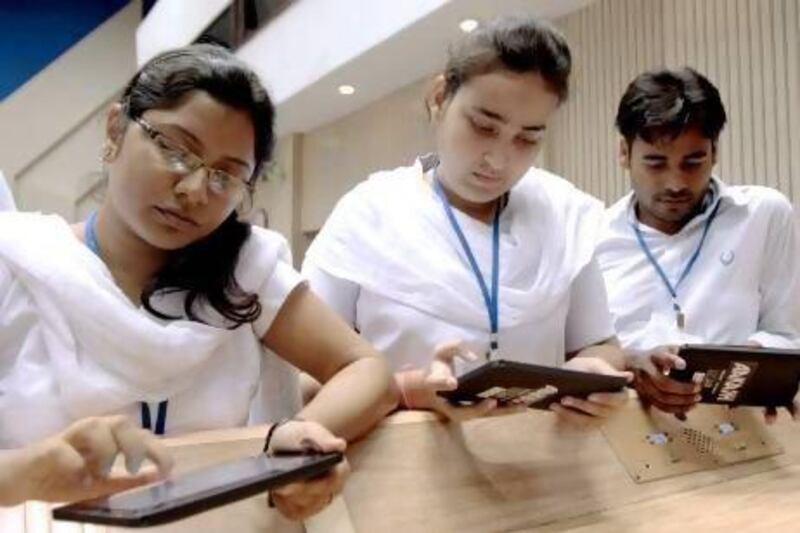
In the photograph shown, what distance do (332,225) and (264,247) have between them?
0.27 metres

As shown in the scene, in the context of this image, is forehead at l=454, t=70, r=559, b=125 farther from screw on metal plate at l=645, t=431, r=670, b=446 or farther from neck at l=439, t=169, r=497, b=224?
screw on metal plate at l=645, t=431, r=670, b=446

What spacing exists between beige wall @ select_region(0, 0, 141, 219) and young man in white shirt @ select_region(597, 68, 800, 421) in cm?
819

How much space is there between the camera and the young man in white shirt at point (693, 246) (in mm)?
1923

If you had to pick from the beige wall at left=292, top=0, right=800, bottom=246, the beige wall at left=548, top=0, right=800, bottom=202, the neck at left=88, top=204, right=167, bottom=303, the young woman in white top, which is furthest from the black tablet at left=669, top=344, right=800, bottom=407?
the beige wall at left=548, top=0, right=800, bottom=202

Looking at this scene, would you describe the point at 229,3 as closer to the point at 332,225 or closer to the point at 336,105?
the point at 336,105

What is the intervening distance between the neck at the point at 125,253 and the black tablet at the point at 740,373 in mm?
816

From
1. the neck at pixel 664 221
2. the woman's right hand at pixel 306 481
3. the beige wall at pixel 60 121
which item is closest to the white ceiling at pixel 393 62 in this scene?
the neck at pixel 664 221

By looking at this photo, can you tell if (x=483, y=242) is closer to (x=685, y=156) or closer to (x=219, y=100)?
(x=219, y=100)

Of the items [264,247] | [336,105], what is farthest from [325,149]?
[264,247]

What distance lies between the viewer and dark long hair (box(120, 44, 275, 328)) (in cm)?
113

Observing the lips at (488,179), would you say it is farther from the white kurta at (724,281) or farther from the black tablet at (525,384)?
the white kurta at (724,281)

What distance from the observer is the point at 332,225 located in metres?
1.49

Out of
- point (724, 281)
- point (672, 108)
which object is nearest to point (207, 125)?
point (672, 108)

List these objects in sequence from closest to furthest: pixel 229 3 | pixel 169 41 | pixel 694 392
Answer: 1. pixel 694 392
2. pixel 229 3
3. pixel 169 41
